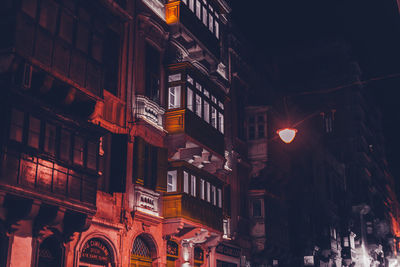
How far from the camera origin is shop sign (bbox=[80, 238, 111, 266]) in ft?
64.4

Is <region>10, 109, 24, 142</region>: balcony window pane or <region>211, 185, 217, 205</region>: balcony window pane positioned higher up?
<region>211, 185, 217, 205</region>: balcony window pane

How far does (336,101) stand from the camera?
212 ft

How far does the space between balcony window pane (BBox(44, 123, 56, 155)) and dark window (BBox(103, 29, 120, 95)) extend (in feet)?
16.5

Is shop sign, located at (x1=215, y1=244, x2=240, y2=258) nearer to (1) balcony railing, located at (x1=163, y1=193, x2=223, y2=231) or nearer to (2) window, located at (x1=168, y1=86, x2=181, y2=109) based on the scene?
(1) balcony railing, located at (x1=163, y1=193, x2=223, y2=231)

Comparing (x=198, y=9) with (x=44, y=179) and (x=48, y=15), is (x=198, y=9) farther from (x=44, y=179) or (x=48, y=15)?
(x=44, y=179)

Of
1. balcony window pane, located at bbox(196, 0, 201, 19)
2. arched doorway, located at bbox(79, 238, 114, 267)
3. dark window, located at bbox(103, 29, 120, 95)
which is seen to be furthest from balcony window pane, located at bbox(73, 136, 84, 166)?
balcony window pane, located at bbox(196, 0, 201, 19)

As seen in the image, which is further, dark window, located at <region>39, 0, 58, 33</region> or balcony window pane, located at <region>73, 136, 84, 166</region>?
balcony window pane, located at <region>73, 136, 84, 166</region>

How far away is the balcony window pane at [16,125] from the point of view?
15682mm

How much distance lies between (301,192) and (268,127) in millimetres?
8959

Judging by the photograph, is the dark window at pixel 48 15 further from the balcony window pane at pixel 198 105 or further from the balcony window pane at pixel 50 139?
the balcony window pane at pixel 198 105

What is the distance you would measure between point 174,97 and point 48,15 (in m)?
9.61

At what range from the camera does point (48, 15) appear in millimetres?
17594

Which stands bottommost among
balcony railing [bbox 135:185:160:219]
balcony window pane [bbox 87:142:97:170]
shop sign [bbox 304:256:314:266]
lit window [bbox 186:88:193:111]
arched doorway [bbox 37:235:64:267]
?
arched doorway [bbox 37:235:64:267]

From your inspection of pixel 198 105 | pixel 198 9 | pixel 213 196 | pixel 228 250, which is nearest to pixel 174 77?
pixel 198 105
